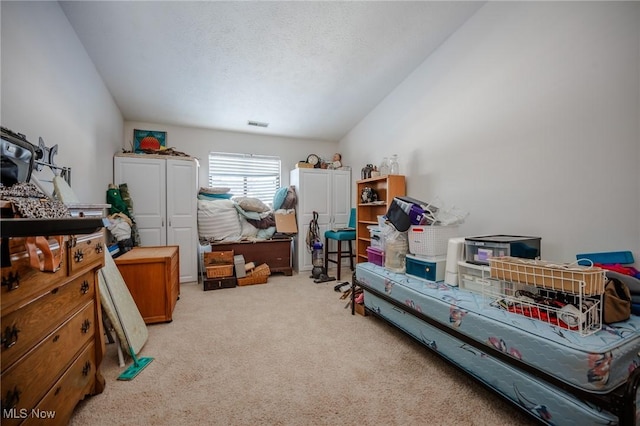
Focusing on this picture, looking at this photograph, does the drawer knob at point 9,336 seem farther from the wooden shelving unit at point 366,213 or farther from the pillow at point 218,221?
the wooden shelving unit at point 366,213

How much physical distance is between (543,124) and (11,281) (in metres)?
3.11

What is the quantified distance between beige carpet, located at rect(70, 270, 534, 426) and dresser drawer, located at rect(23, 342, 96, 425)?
0.16m

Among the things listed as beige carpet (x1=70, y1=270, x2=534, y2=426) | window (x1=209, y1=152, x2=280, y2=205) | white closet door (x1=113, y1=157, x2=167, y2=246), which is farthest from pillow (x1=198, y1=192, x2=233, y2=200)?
beige carpet (x1=70, y1=270, x2=534, y2=426)

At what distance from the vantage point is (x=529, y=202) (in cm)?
207

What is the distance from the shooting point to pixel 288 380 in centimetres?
159

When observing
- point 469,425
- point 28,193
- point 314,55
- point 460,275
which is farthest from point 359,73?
point 469,425

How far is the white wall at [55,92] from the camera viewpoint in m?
1.40

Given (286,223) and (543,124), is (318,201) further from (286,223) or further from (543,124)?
(543,124)

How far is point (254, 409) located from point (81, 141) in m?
2.65

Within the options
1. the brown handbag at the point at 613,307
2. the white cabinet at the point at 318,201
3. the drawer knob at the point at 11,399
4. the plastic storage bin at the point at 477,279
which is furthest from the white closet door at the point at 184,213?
the brown handbag at the point at 613,307

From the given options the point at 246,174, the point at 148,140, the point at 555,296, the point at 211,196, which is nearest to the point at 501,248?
the point at 555,296

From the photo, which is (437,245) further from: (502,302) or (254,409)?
(254,409)

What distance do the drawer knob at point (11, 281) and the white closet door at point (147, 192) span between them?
2934 mm

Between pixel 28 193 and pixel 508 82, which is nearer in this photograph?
pixel 28 193
